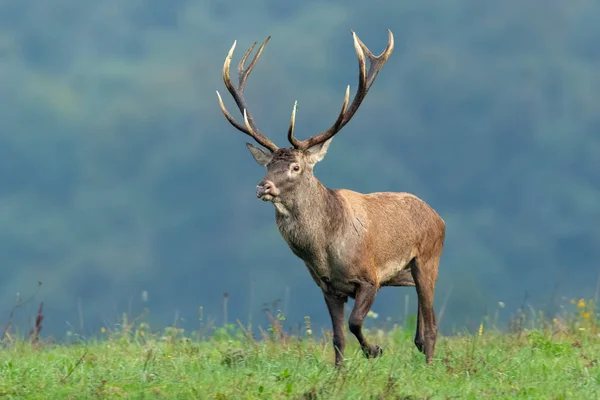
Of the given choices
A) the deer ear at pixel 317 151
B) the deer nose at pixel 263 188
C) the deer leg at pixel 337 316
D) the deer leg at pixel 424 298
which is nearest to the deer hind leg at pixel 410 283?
the deer leg at pixel 424 298

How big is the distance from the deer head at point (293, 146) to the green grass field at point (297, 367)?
1371 millimetres

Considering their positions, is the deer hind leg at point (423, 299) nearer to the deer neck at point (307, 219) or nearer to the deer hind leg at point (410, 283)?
the deer hind leg at point (410, 283)

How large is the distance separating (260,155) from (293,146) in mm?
316

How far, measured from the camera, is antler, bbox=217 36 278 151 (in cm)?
948

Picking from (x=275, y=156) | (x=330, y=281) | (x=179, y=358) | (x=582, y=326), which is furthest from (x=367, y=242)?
(x=582, y=326)

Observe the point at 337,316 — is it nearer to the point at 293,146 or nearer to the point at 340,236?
the point at 340,236

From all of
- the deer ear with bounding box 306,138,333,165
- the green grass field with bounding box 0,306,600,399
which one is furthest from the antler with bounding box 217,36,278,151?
the green grass field with bounding box 0,306,600,399

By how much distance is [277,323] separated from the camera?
10.6 meters

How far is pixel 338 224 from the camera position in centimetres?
930

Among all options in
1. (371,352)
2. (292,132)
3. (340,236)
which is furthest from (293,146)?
(371,352)

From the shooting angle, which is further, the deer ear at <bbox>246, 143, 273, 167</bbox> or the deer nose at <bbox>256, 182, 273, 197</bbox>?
the deer ear at <bbox>246, 143, 273, 167</bbox>

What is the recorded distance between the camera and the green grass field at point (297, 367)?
707 cm

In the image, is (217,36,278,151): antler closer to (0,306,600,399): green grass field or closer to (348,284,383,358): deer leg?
(348,284,383,358): deer leg

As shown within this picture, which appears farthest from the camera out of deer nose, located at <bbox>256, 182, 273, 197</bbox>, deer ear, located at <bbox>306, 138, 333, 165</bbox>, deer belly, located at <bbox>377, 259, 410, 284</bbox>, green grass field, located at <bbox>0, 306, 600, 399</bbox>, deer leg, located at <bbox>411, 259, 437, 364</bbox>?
deer leg, located at <bbox>411, 259, 437, 364</bbox>
